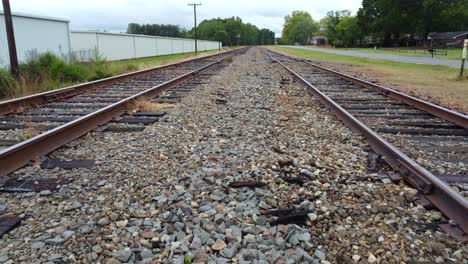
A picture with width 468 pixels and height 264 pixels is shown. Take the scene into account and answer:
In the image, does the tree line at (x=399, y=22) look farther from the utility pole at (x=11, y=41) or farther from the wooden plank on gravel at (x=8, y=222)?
the wooden plank on gravel at (x=8, y=222)

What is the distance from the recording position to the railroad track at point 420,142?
3041mm

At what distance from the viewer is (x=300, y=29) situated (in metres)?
172

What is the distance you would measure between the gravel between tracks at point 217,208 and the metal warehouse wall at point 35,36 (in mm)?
14970

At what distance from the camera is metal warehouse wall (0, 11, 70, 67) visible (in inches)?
687

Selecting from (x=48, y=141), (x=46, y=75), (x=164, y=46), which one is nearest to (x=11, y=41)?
(x=46, y=75)

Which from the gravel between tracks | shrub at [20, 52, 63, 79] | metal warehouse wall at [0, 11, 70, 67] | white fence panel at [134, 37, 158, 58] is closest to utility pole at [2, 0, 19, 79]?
shrub at [20, 52, 63, 79]

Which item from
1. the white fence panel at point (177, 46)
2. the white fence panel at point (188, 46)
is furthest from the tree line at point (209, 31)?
the white fence panel at point (177, 46)

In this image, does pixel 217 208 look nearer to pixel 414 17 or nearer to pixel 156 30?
pixel 414 17

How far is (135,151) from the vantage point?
15.3ft

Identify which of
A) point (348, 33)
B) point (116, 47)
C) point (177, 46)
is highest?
point (348, 33)

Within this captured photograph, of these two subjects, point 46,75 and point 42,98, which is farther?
point 46,75

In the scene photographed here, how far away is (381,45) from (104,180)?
9094cm

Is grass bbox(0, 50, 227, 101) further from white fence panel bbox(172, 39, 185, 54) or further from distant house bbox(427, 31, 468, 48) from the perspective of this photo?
distant house bbox(427, 31, 468, 48)

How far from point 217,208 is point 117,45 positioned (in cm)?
3186
